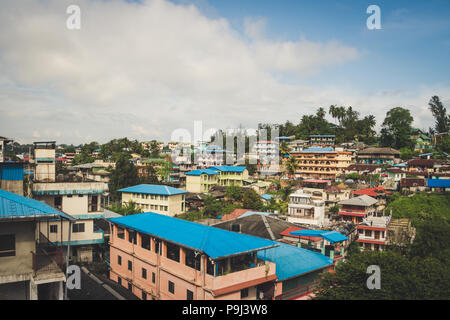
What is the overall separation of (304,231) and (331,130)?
57682mm

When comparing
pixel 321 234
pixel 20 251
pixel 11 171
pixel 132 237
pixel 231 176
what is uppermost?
pixel 11 171

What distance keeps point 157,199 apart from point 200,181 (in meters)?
13.7

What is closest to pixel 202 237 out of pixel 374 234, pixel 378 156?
pixel 374 234

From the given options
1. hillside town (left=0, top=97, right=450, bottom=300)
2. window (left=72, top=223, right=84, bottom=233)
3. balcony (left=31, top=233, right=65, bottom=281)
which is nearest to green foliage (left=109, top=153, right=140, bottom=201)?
hillside town (left=0, top=97, right=450, bottom=300)

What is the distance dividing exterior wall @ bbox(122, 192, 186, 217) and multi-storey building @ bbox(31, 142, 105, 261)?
56.0ft

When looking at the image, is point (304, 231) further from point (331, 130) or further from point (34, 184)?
point (331, 130)

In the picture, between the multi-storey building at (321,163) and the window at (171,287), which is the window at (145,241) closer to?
the window at (171,287)

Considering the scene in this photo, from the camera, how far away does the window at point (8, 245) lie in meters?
9.75

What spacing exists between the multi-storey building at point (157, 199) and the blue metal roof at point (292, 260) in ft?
73.0

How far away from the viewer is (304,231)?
23234mm

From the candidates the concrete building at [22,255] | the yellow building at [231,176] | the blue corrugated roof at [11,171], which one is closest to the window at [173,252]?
the concrete building at [22,255]

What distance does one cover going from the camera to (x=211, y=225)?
25250 mm

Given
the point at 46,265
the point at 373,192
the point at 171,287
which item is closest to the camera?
the point at 46,265

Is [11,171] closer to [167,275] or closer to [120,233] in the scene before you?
[120,233]
